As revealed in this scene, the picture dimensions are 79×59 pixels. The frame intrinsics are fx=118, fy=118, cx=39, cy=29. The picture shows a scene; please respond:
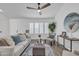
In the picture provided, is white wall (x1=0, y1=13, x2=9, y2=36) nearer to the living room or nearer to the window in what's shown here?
the living room

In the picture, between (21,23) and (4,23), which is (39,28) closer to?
(21,23)

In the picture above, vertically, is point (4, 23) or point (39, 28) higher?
point (4, 23)

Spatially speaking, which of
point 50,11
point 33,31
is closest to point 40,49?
point 33,31

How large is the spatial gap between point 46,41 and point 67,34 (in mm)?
751

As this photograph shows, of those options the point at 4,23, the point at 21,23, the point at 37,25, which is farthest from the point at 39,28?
the point at 4,23

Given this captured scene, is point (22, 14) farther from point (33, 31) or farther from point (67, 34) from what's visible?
point (67, 34)

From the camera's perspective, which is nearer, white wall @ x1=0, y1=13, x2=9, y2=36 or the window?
white wall @ x1=0, y1=13, x2=9, y2=36

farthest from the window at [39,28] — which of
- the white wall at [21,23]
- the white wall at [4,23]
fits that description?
the white wall at [4,23]

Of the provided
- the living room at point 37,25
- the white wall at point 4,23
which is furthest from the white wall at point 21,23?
the white wall at point 4,23

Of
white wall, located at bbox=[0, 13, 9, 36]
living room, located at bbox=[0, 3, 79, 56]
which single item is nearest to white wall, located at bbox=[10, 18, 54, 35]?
living room, located at bbox=[0, 3, 79, 56]

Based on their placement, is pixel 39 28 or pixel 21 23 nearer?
pixel 39 28

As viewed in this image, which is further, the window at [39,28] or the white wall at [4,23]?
the window at [39,28]

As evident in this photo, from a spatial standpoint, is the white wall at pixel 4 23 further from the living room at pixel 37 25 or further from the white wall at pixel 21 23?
the white wall at pixel 21 23

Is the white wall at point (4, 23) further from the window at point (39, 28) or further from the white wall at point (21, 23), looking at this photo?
the window at point (39, 28)
